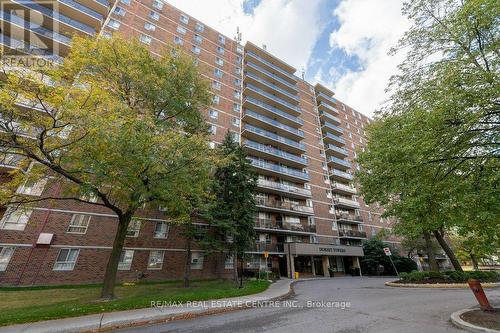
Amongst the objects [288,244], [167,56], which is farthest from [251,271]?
[167,56]

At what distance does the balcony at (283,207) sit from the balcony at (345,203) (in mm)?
6821

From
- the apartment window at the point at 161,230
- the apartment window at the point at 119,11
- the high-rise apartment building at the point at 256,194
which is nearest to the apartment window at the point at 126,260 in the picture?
the high-rise apartment building at the point at 256,194

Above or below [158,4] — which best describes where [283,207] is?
below

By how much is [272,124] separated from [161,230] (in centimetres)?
2069

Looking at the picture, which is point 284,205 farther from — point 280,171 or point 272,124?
point 272,124

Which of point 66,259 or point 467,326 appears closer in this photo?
Answer: point 467,326

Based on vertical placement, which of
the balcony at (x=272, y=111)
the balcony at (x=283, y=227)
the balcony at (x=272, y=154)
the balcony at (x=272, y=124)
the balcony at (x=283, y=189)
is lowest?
the balcony at (x=283, y=227)

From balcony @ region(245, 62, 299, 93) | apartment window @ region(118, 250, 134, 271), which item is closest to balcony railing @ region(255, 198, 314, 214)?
apartment window @ region(118, 250, 134, 271)

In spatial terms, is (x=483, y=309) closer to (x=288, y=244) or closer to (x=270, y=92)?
(x=288, y=244)

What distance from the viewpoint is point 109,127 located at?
9.16m

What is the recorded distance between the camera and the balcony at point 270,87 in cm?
3562

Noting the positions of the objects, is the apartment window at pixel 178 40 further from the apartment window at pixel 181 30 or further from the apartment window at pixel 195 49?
the apartment window at pixel 195 49

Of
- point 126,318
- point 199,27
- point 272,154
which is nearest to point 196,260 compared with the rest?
point 126,318

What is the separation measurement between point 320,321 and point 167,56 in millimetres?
15688
